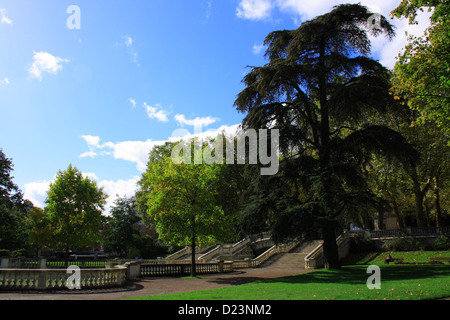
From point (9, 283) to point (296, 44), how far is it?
2094 cm

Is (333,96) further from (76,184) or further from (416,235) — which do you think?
(76,184)

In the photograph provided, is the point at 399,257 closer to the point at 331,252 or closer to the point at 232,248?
the point at 331,252

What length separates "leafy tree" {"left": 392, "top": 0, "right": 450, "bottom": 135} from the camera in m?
13.1

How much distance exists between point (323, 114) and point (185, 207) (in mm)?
11948

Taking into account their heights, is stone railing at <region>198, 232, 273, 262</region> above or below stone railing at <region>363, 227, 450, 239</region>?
below

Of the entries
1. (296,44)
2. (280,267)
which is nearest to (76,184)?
(280,267)

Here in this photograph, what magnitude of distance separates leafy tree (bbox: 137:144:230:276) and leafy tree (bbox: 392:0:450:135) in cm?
1358

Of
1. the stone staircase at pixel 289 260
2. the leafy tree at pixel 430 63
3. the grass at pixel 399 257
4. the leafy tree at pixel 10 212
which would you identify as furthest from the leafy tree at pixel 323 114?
the leafy tree at pixel 10 212

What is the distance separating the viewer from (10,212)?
3700 centimetres

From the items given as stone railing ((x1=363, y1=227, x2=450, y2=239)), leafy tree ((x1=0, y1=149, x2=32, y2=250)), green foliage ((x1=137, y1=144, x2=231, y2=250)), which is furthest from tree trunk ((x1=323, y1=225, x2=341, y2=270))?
leafy tree ((x1=0, y1=149, x2=32, y2=250))

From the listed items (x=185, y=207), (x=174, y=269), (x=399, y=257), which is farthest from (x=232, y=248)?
(x=399, y=257)

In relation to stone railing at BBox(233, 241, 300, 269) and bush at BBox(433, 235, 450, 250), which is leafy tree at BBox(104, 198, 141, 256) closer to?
stone railing at BBox(233, 241, 300, 269)

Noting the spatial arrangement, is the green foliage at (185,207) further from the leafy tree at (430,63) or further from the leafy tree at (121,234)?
the leafy tree at (121,234)

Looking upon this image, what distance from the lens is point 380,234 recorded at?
32.8 metres
